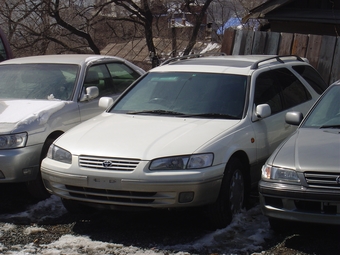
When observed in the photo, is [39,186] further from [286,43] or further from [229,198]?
[286,43]

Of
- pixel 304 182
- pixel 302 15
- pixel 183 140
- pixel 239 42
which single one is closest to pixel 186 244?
pixel 183 140

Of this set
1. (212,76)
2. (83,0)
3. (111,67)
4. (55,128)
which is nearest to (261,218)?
(212,76)

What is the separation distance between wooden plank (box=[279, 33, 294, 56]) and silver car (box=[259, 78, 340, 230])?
5079 millimetres

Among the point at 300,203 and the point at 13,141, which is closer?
the point at 300,203

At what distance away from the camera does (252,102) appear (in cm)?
623

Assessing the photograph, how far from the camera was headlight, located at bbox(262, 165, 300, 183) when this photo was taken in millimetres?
4934

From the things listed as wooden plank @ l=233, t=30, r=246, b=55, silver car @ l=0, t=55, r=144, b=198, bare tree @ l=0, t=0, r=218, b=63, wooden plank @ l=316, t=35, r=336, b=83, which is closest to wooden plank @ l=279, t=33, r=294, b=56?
wooden plank @ l=316, t=35, r=336, b=83

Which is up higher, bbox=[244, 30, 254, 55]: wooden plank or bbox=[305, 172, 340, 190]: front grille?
bbox=[244, 30, 254, 55]: wooden plank

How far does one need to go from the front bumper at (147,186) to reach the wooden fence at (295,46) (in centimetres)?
535

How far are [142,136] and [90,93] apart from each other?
186 centimetres

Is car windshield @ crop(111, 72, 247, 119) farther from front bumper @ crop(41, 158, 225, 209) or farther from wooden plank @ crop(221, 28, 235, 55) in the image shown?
wooden plank @ crop(221, 28, 235, 55)

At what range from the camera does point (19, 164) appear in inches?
246

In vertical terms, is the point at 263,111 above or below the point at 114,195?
above

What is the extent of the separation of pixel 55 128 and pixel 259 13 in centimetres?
807
